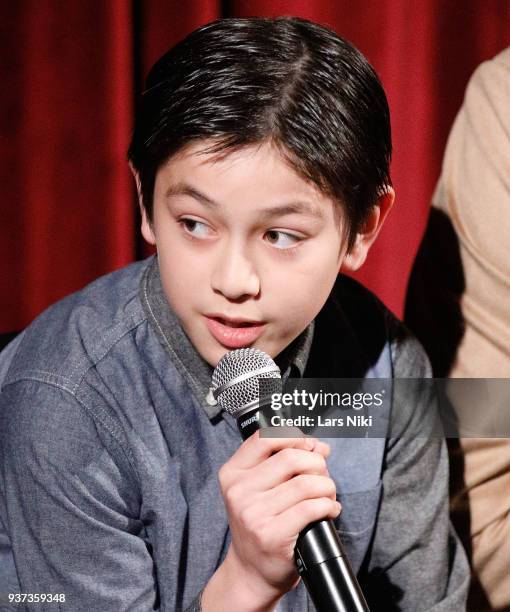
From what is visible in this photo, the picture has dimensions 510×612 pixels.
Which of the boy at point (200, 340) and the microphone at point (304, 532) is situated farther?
the boy at point (200, 340)

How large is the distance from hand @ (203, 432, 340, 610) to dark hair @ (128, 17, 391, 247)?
0.26 m

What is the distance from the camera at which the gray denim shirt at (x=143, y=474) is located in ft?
2.63

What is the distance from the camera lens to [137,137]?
0.83 meters

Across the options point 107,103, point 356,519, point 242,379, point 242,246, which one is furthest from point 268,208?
point 107,103

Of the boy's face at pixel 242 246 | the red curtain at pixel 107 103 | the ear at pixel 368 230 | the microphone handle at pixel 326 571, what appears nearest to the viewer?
the microphone handle at pixel 326 571

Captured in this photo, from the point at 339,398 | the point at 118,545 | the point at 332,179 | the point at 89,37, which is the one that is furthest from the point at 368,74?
the point at 89,37

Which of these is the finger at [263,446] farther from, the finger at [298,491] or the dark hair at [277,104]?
the dark hair at [277,104]

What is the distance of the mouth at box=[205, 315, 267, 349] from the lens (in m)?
0.79

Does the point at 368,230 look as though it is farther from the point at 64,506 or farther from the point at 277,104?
the point at 64,506

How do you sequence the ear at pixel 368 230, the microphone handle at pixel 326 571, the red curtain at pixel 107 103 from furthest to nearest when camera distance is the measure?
the red curtain at pixel 107 103 < the ear at pixel 368 230 < the microphone handle at pixel 326 571

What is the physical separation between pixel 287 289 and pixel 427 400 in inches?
13.5

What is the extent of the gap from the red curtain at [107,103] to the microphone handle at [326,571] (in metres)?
0.84

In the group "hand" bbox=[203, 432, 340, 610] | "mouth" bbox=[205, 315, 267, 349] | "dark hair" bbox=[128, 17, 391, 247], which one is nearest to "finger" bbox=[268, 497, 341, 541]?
"hand" bbox=[203, 432, 340, 610]

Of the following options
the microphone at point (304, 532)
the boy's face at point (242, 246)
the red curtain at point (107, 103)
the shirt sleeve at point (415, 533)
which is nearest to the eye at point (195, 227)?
the boy's face at point (242, 246)
